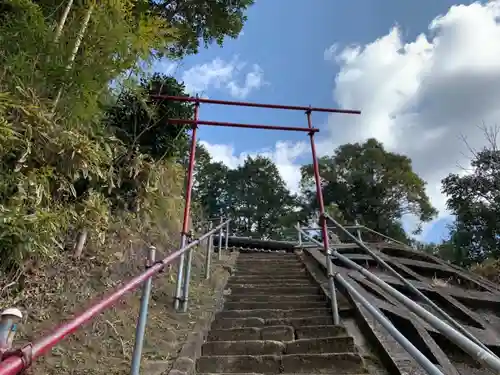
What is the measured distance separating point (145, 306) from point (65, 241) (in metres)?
1.43

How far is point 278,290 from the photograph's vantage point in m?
4.64

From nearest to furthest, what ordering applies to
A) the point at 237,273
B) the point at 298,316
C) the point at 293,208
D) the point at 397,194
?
the point at 298,316, the point at 237,273, the point at 397,194, the point at 293,208

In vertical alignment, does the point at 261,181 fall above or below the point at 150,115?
above

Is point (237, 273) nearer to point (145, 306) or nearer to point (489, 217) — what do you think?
point (145, 306)

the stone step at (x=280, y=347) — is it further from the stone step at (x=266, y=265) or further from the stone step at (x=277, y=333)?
the stone step at (x=266, y=265)

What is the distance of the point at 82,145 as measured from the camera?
9.34 ft

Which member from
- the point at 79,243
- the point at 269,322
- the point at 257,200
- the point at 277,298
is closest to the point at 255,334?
the point at 269,322

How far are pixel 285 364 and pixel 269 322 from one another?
0.79 meters

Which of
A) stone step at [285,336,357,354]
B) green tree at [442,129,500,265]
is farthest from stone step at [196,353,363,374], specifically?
green tree at [442,129,500,265]

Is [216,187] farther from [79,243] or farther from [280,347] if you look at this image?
[280,347]

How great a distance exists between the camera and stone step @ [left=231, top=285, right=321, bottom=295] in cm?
451

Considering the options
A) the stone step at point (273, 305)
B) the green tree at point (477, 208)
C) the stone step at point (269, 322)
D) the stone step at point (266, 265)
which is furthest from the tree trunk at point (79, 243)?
the green tree at point (477, 208)

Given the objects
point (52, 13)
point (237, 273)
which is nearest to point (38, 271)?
point (52, 13)

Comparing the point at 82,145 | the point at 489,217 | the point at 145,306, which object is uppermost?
the point at 489,217
